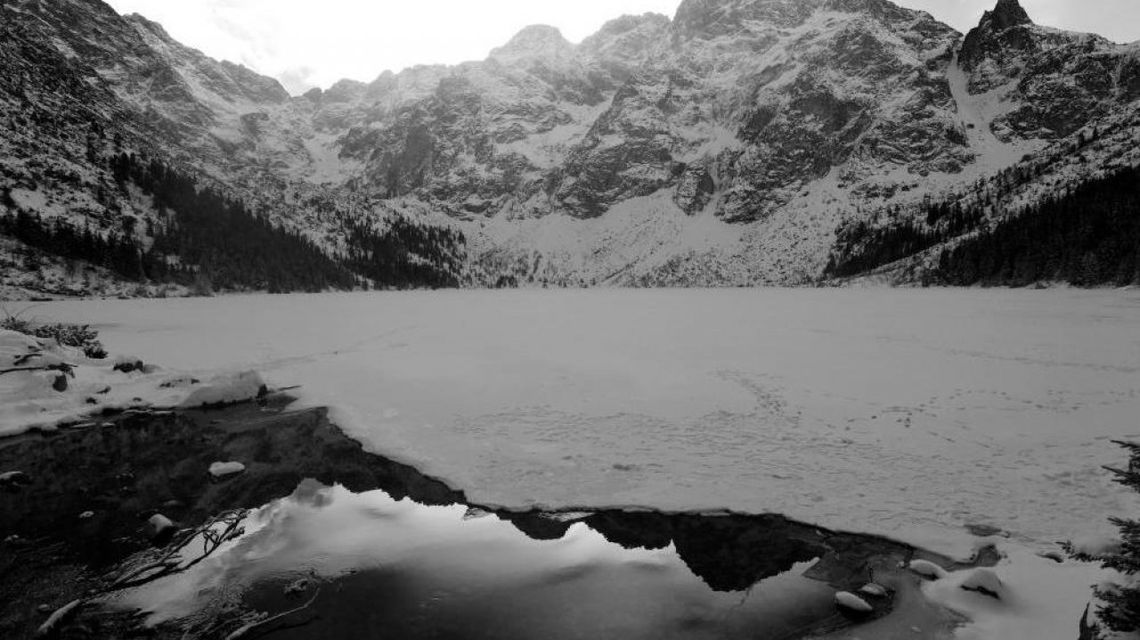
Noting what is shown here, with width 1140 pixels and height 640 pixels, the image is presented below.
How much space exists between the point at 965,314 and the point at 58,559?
4748 cm

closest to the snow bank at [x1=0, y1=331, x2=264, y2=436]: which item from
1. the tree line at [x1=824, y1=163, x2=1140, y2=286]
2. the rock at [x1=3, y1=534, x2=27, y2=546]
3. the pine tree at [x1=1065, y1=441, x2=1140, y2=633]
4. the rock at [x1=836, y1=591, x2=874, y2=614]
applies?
the rock at [x1=3, y1=534, x2=27, y2=546]

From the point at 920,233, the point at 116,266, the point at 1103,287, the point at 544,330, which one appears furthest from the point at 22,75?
the point at 920,233

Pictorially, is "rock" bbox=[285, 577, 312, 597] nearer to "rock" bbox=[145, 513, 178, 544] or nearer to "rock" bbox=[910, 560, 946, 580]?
"rock" bbox=[145, 513, 178, 544]

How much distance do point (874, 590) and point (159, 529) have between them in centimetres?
1043

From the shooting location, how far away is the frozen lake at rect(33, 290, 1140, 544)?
977cm

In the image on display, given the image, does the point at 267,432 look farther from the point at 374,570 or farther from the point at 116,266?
the point at 116,266

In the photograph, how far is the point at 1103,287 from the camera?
72750mm

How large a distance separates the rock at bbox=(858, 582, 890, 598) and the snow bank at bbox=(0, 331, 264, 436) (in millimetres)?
17848

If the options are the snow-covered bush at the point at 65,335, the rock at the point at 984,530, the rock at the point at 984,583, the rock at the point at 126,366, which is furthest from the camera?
the snow-covered bush at the point at 65,335

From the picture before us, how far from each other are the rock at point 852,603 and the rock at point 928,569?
49.4 inches

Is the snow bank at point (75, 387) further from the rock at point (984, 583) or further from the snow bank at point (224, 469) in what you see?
the rock at point (984, 583)

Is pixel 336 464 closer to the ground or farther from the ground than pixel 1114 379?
closer to the ground

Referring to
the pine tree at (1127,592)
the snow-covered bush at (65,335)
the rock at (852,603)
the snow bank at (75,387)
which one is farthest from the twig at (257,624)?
the snow-covered bush at (65,335)

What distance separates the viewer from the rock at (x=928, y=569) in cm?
731
